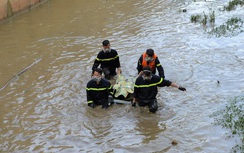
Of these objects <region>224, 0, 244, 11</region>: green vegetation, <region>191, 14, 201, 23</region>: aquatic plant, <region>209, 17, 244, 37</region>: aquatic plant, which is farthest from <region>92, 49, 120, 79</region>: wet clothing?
<region>224, 0, 244, 11</region>: green vegetation

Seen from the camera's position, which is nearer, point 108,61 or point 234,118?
point 234,118

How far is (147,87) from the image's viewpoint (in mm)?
8883

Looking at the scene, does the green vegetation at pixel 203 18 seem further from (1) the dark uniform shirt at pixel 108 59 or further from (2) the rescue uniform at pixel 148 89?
(2) the rescue uniform at pixel 148 89

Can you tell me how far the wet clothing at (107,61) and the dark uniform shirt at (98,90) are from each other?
1623 mm

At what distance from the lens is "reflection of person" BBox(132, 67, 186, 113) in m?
8.78

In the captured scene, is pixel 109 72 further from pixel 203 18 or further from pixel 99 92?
pixel 203 18

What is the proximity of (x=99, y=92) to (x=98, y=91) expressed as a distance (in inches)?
1.5

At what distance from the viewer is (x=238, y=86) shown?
1002 cm

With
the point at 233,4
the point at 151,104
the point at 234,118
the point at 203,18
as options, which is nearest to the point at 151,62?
the point at 151,104

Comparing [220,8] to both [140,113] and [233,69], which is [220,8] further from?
[140,113]

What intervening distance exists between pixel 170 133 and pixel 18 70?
6.52m

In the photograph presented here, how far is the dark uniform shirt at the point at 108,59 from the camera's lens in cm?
1084

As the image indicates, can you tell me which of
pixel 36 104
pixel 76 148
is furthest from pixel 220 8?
pixel 76 148

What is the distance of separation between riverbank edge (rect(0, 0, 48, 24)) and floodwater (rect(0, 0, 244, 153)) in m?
0.40
